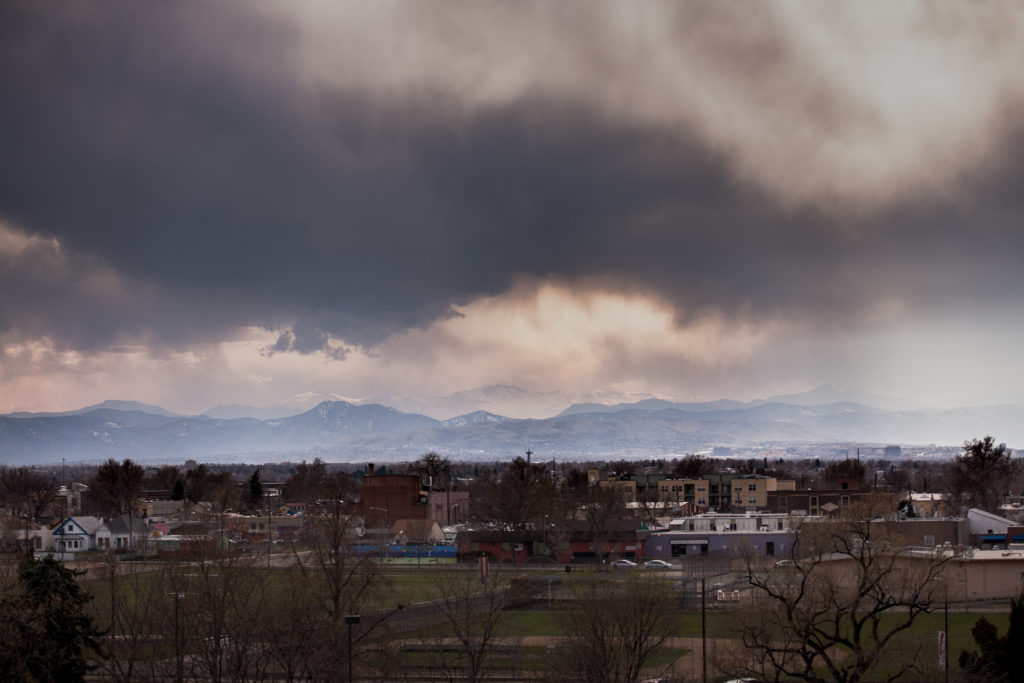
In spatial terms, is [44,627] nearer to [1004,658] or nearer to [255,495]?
[1004,658]

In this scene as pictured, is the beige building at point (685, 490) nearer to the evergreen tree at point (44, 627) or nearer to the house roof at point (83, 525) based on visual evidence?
the house roof at point (83, 525)

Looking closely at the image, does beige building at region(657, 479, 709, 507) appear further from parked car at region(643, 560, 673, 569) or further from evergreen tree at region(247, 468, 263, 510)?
parked car at region(643, 560, 673, 569)

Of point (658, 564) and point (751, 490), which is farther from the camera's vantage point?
point (751, 490)

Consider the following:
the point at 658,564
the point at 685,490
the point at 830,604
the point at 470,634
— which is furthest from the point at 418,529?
the point at 830,604

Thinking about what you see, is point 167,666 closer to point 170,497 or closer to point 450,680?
point 450,680

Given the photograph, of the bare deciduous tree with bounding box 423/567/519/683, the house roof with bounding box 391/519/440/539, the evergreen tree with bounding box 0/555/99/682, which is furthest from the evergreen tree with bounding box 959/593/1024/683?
the house roof with bounding box 391/519/440/539

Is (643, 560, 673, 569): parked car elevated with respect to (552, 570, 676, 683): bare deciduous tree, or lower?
lower

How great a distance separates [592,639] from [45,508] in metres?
116

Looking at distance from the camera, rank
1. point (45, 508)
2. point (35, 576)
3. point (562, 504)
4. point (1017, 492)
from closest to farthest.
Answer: point (35, 576) → point (562, 504) → point (45, 508) → point (1017, 492)


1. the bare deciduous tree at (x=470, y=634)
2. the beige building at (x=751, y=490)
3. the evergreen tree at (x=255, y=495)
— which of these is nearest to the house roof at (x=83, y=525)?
the evergreen tree at (x=255, y=495)

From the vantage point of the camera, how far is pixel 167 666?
3762 centimetres

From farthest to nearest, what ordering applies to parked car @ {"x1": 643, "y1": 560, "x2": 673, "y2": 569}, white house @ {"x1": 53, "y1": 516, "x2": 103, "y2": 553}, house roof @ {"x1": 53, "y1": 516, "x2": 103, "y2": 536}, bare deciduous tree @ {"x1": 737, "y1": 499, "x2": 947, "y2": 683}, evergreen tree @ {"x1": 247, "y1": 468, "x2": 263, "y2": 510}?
evergreen tree @ {"x1": 247, "y1": 468, "x2": 263, "y2": 510}, house roof @ {"x1": 53, "y1": 516, "x2": 103, "y2": 536}, white house @ {"x1": 53, "y1": 516, "x2": 103, "y2": 553}, parked car @ {"x1": 643, "y1": 560, "x2": 673, "y2": 569}, bare deciduous tree @ {"x1": 737, "y1": 499, "x2": 947, "y2": 683}

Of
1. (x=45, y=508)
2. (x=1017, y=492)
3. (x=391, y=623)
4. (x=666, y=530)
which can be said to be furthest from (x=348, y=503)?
(x=1017, y=492)

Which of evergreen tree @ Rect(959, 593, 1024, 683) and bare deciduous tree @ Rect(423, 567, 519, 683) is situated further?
bare deciduous tree @ Rect(423, 567, 519, 683)
